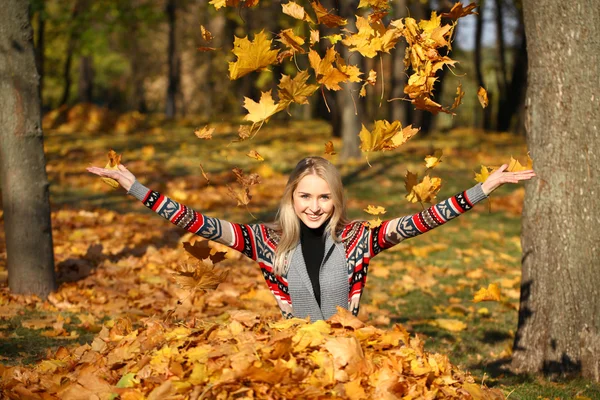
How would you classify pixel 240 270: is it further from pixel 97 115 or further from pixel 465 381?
pixel 97 115

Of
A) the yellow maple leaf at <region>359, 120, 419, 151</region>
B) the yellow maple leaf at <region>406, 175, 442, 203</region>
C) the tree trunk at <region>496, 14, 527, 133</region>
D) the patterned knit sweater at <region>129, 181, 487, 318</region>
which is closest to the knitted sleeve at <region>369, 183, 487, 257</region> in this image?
the patterned knit sweater at <region>129, 181, 487, 318</region>

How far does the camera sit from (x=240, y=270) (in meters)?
7.61

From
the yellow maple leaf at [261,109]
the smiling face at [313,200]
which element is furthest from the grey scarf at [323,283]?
the yellow maple leaf at [261,109]

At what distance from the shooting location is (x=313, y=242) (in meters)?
3.95

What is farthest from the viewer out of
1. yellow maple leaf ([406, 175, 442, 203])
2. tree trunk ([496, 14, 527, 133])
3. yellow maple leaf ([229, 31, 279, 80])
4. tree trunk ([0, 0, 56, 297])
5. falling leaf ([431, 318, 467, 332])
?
tree trunk ([496, 14, 527, 133])

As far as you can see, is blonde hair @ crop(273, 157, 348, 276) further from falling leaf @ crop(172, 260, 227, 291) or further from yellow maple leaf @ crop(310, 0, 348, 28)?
yellow maple leaf @ crop(310, 0, 348, 28)

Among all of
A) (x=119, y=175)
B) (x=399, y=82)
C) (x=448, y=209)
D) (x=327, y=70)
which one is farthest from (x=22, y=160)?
(x=399, y=82)

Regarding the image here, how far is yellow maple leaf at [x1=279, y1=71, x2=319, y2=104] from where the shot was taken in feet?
11.7

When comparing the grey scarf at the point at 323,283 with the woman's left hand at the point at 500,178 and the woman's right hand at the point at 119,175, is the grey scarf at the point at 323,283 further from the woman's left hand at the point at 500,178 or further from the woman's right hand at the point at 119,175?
the woman's right hand at the point at 119,175

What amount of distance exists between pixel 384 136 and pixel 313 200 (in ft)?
1.64

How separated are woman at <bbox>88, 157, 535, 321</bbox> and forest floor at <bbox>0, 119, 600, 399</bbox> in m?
0.29

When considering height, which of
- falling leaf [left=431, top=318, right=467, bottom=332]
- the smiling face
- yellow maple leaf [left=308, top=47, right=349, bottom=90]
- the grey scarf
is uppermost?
yellow maple leaf [left=308, top=47, right=349, bottom=90]

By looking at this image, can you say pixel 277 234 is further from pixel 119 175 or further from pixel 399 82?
pixel 399 82

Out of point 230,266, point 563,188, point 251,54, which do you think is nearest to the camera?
point 251,54
